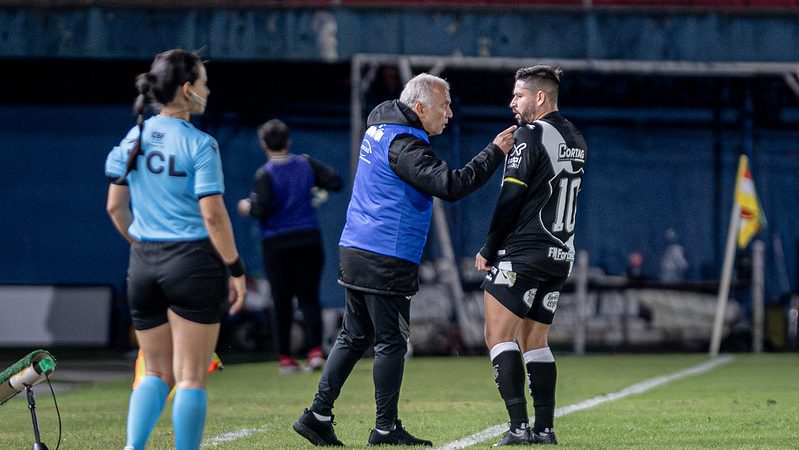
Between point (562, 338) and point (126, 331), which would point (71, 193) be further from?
point (562, 338)

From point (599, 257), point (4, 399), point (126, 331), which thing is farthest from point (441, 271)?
point (4, 399)

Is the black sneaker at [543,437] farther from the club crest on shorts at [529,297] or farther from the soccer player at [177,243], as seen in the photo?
the soccer player at [177,243]

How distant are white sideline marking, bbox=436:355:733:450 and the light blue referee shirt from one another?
76.4 inches

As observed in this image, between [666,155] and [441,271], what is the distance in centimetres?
394

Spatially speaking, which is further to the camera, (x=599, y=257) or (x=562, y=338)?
(x=599, y=257)

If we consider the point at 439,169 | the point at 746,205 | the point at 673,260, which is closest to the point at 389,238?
the point at 439,169

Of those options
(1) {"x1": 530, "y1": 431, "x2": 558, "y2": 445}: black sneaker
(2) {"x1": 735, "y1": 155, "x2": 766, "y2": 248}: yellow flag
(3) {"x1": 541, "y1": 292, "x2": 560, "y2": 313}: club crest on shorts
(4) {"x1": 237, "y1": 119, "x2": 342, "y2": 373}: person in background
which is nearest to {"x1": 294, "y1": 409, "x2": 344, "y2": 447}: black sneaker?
(1) {"x1": 530, "y1": 431, "x2": 558, "y2": 445}: black sneaker

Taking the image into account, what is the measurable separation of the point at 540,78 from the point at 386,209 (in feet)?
3.17

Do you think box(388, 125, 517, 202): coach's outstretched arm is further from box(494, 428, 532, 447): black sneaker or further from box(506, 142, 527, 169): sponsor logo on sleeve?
box(494, 428, 532, 447): black sneaker

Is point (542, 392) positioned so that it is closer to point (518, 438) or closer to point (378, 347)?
point (518, 438)

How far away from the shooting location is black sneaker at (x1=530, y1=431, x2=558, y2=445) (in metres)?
6.59

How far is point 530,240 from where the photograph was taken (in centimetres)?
668

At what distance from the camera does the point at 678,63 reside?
15.5 metres

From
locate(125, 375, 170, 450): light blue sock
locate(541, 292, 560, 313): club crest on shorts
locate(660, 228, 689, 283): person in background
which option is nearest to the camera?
locate(125, 375, 170, 450): light blue sock
